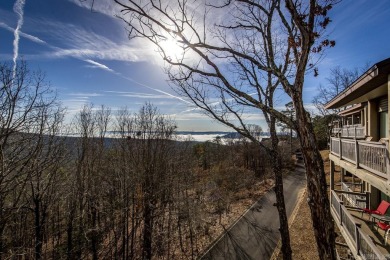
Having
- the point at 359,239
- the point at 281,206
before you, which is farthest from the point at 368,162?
the point at 281,206

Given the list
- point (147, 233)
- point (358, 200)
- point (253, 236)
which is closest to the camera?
point (358, 200)

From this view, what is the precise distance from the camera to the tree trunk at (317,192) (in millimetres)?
3605

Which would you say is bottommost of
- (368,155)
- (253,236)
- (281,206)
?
(253,236)

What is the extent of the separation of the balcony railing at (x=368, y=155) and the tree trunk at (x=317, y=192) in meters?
3.93

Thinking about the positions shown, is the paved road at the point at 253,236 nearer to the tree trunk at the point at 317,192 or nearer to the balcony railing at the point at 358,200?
the balcony railing at the point at 358,200

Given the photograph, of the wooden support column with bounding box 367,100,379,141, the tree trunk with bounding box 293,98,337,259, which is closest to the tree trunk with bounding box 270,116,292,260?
the tree trunk with bounding box 293,98,337,259

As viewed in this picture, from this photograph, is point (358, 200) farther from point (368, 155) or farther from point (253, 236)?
point (253, 236)

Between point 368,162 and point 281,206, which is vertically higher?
point 368,162

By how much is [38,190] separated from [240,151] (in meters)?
37.5

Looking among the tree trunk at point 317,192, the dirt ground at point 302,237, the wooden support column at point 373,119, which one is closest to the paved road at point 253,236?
the dirt ground at point 302,237

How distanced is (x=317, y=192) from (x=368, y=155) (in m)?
5.62

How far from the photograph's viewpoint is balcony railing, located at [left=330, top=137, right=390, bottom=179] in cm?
661

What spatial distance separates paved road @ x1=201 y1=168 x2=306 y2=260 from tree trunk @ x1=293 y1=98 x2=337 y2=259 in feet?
35.3

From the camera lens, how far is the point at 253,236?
51.8ft
